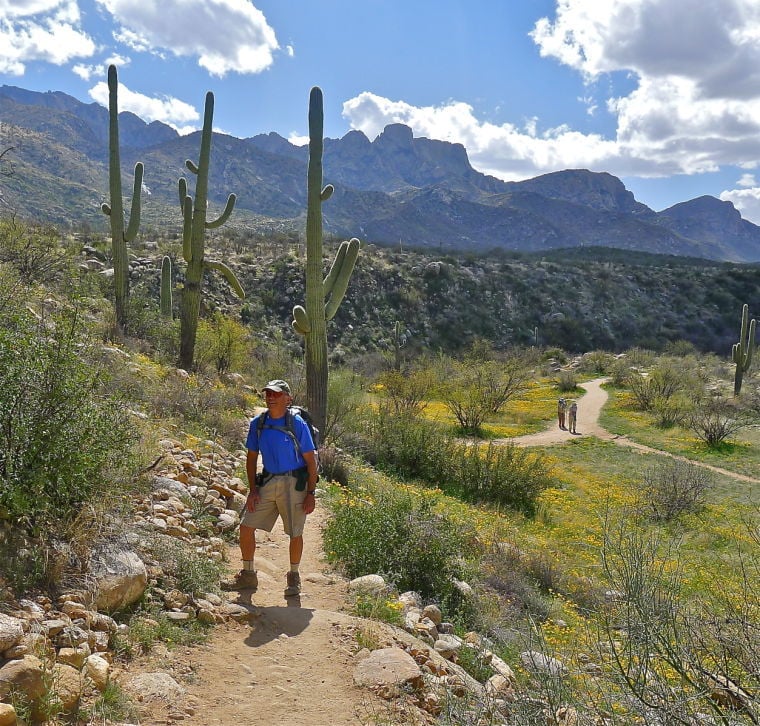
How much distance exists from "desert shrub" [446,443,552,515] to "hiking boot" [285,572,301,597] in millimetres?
6687

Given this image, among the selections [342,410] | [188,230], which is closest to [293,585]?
[342,410]

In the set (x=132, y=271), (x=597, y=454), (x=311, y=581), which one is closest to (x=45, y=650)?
(x=311, y=581)

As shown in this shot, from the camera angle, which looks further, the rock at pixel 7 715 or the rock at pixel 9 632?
the rock at pixel 9 632

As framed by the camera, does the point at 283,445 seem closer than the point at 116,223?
Yes

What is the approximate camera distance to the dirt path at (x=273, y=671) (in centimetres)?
289

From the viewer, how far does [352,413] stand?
12.1 metres

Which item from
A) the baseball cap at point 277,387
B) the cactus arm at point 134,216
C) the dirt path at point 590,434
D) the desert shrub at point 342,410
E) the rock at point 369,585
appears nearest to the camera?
the baseball cap at point 277,387

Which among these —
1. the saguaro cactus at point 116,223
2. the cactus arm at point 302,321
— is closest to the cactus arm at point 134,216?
the saguaro cactus at point 116,223

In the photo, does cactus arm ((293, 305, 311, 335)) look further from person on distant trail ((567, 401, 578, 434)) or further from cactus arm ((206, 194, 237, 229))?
person on distant trail ((567, 401, 578, 434))

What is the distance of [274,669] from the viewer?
331 centimetres

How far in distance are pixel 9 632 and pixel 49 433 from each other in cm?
127

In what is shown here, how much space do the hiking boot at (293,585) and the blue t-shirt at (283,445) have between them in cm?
85

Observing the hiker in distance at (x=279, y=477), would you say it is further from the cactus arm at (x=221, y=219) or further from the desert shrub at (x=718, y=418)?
the desert shrub at (x=718, y=418)

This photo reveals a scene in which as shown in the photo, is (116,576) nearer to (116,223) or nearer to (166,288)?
(116,223)
